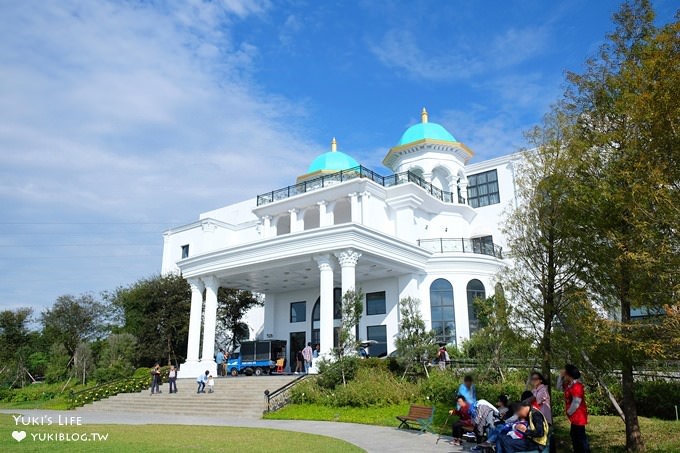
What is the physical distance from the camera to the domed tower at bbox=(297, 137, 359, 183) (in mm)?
34688

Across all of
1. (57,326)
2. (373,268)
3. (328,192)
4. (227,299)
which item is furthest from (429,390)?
(57,326)

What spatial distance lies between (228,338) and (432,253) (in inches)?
685

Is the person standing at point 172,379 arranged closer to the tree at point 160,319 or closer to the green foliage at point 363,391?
the green foliage at point 363,391

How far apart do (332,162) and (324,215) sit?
6.82 meters

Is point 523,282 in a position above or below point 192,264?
below

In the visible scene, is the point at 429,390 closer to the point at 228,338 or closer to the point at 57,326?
the point at 228,338

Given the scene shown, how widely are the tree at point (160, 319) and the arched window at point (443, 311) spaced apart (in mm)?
16603

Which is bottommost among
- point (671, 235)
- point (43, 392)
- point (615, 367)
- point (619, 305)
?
point (43, 392)

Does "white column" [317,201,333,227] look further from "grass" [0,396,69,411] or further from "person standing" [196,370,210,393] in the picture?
"grass" [0,396,69,411]

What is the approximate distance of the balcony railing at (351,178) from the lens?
29.3m

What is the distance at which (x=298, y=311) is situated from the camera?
3089 cm

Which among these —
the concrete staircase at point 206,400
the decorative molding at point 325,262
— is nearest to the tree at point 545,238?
the concrete staircase at point 206,400

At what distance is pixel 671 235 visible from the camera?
24.7 feet

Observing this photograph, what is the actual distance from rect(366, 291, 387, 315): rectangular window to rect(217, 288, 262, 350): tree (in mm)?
10286
